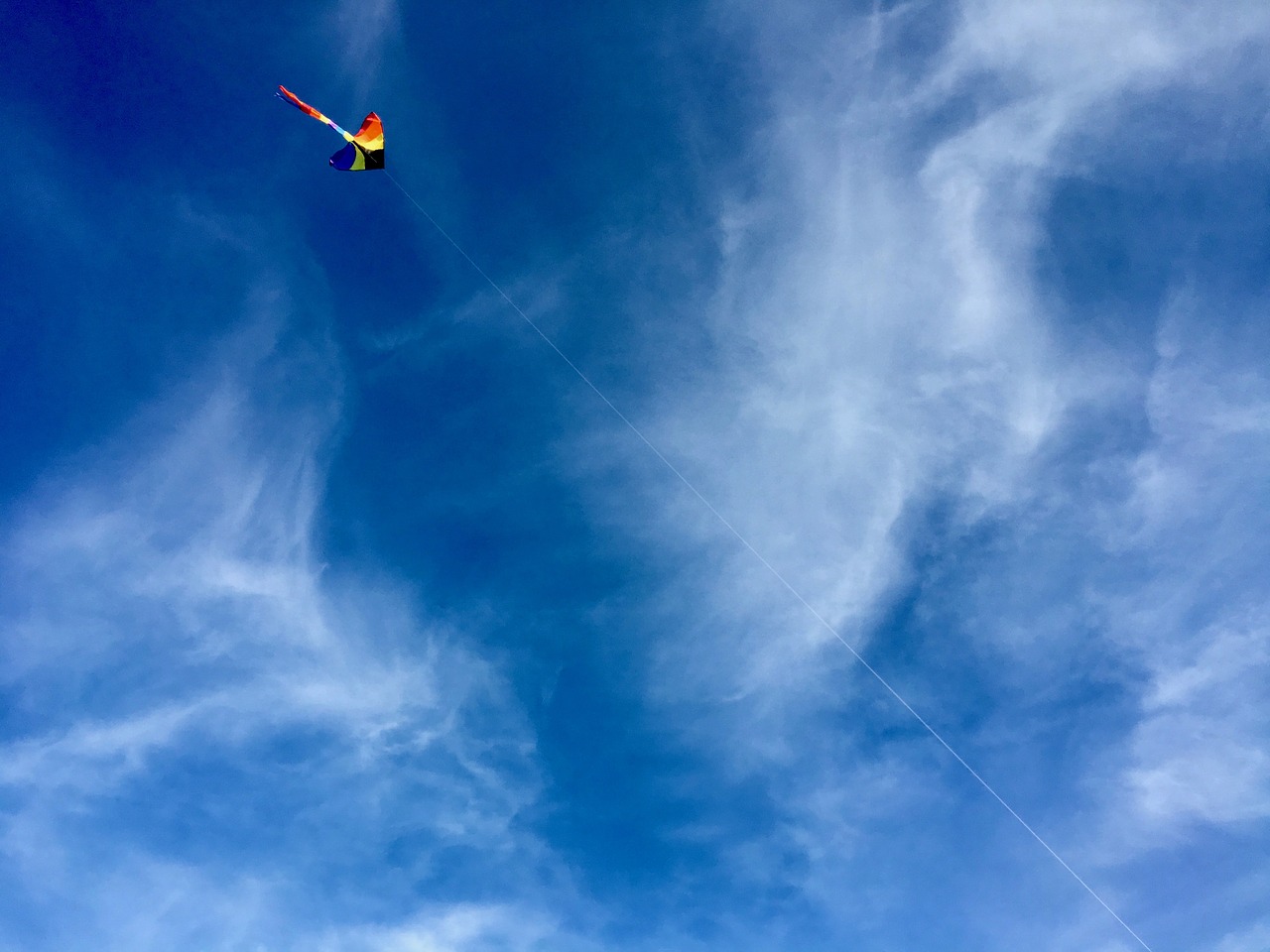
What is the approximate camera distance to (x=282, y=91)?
3512 cm

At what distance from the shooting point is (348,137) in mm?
36469

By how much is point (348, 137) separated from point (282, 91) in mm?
2875
